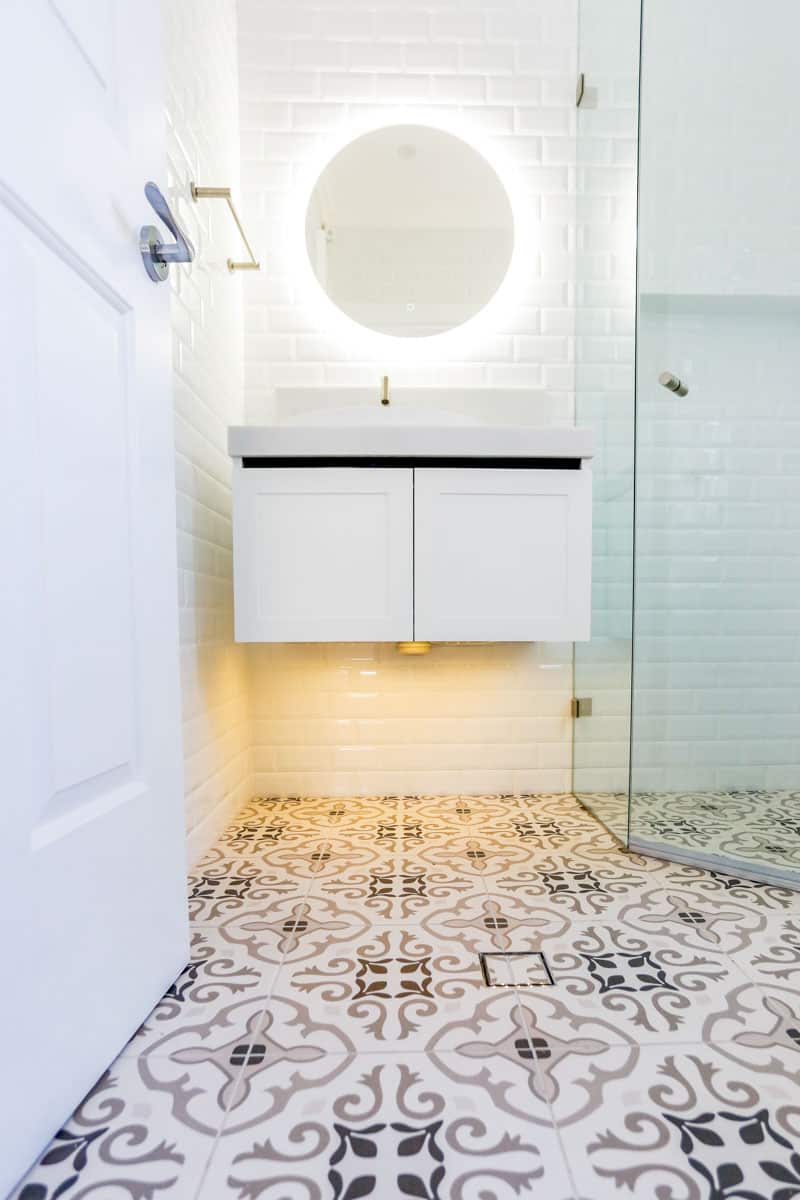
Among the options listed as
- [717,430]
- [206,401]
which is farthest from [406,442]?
[717,430]

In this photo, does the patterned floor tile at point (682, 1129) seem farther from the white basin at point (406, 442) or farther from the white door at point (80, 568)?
the white basin at point (406, 442)

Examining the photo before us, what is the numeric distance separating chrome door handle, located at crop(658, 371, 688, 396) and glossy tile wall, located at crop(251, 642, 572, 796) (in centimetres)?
80

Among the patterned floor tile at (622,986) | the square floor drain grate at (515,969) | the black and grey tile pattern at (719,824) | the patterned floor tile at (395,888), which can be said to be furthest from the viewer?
the black and grey tile pattern at (719,824)

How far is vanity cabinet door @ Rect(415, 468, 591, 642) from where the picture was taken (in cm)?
146

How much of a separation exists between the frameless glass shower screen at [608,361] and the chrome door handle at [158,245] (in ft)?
3.67

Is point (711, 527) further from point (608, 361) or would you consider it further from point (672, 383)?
point (608, 361)

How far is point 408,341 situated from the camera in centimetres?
194

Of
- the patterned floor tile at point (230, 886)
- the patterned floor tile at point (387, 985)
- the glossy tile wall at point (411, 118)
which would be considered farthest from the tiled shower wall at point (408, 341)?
the patterned floor tile at point (387, 985)

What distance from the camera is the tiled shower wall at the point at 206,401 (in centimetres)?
141

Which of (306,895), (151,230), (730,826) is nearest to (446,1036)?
(306,895)

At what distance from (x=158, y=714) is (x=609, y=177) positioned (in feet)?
5.93

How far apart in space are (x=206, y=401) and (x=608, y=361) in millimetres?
1082

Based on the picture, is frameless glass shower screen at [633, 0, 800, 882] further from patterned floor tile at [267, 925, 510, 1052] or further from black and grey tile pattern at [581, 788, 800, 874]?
patterned floor tile at [267, 925, 510, 1052]

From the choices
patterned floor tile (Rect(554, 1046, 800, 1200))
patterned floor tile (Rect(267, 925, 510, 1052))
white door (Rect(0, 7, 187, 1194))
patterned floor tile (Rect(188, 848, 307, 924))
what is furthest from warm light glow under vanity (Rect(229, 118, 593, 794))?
patterned floor tile (Rect(554, 1046, 800, 1200))
